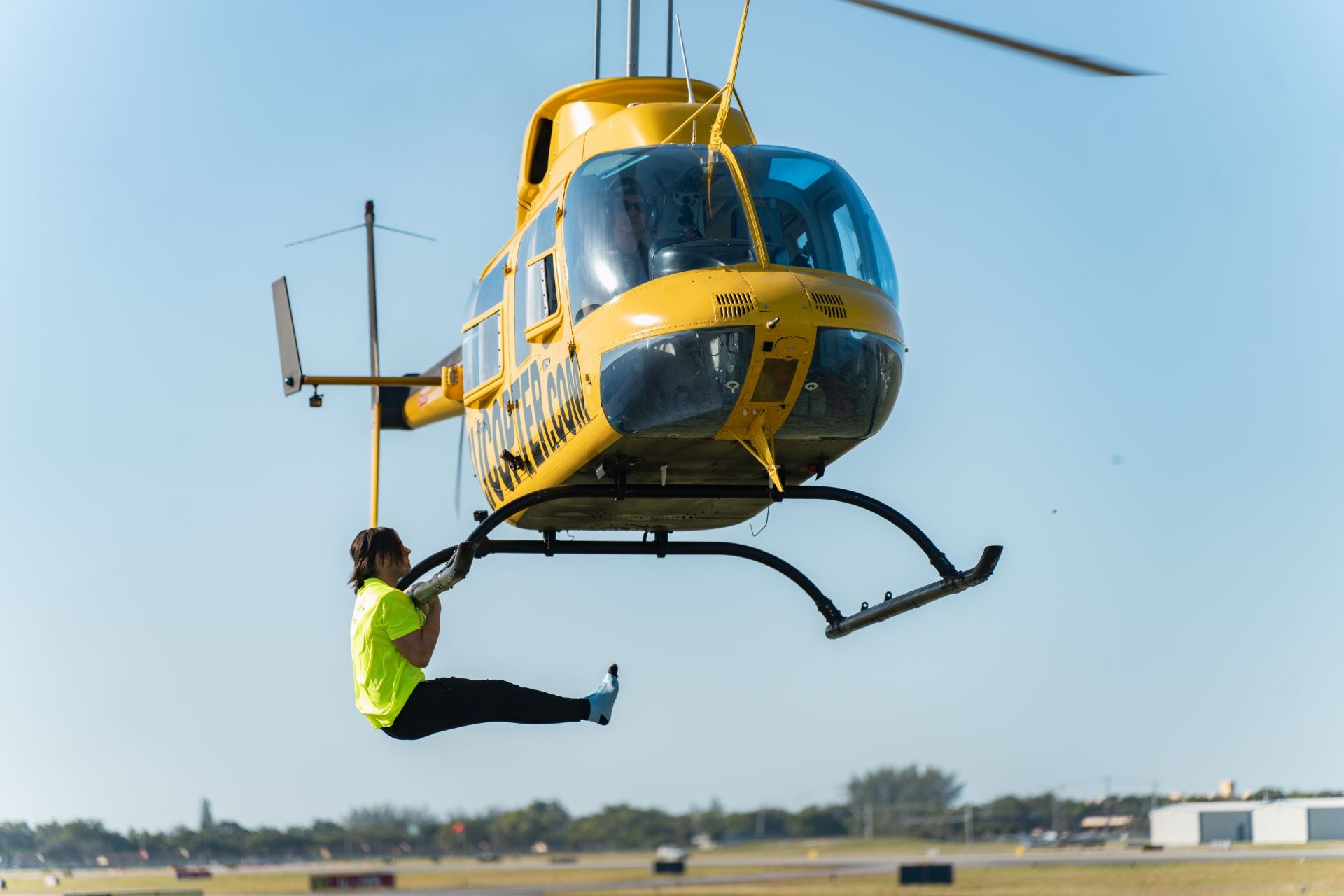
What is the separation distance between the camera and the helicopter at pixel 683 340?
8.55 metres

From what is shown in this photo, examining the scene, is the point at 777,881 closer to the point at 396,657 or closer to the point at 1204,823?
the point at 1204,823

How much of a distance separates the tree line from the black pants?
67432 millimetres

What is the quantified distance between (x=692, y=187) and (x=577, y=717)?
2.97 m

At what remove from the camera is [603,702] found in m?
9.12

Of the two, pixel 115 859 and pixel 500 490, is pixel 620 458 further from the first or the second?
pixel 115 859

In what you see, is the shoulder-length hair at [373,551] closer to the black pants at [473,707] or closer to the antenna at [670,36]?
the black pants at [473,707]

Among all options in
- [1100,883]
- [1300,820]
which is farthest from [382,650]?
[1300,820]

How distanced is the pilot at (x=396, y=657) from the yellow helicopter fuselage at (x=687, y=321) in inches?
60.5

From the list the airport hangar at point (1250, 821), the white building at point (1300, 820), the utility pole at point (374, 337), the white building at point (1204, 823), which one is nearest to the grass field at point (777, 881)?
the white building at point (1204, 823)

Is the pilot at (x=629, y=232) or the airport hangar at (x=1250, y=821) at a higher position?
the pilot at (x=629, y=232)

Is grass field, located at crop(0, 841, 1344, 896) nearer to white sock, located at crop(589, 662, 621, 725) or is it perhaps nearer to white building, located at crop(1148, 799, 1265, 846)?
white building, located at crop(1148, 799, 1265, 846)

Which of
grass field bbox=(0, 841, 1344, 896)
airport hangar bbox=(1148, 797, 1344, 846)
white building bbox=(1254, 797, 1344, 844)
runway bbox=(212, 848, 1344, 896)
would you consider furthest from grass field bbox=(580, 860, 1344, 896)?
airport hangar bbox=(1148, 797, 1344, 846)

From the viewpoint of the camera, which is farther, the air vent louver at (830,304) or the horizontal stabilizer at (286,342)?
the horizontal stabilizer at (286,342)

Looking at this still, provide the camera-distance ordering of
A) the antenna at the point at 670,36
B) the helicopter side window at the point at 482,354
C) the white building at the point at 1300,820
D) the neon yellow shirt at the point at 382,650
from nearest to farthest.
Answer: the neon yellow shirt at the point at 382,650 → the helicopter side window at the point at 482,354 → the antenna at the point at 670,36 → the white building at the point at 1300,820
